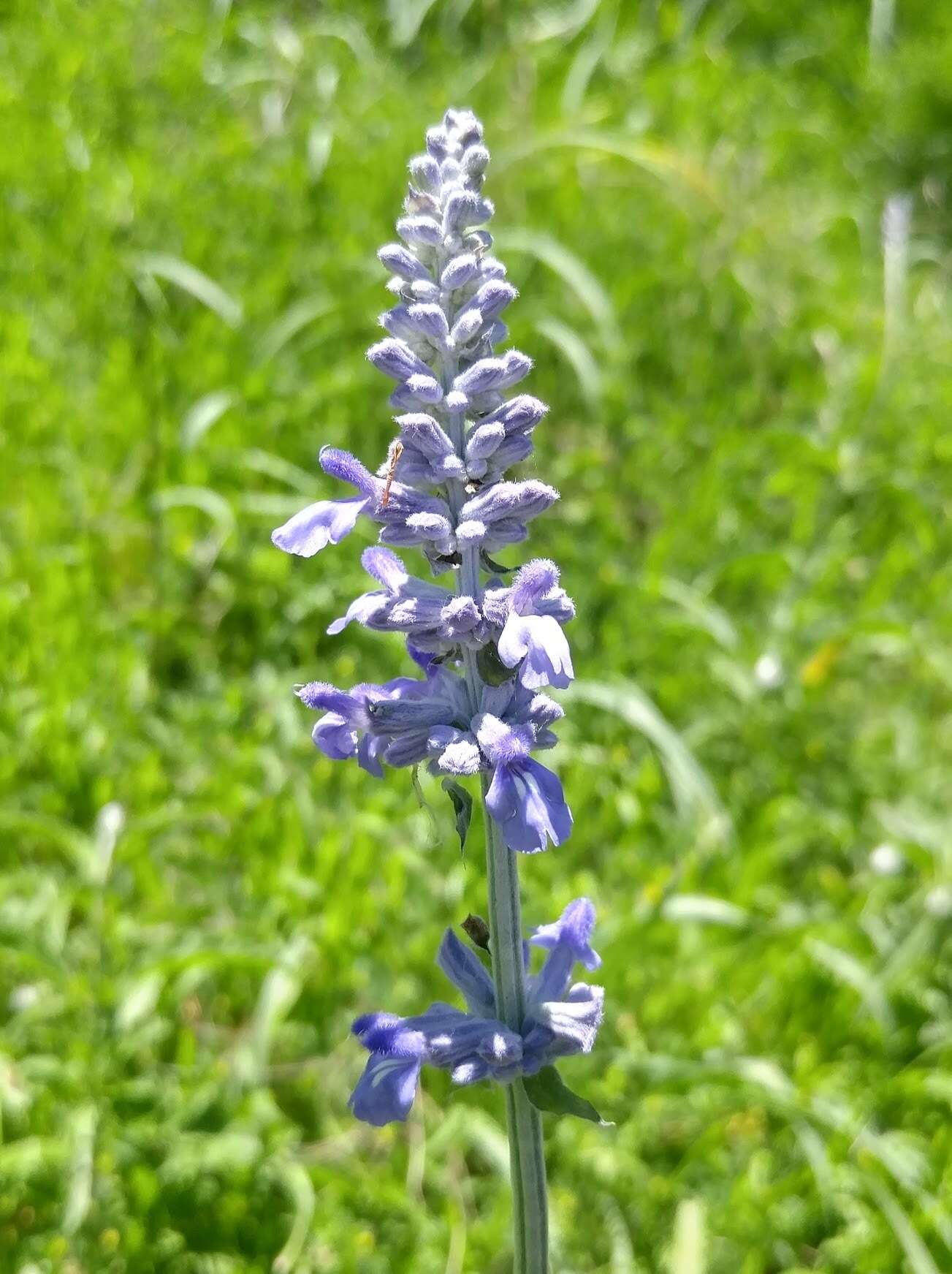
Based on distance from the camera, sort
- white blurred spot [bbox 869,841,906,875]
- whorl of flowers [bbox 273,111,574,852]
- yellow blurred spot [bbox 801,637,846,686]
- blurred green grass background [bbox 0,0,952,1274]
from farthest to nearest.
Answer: yellow blurred spot [bbox 801,637,846,686] → white blurred spot [bbox 869,841,906,875] → blurred green grass background [bbox 0,0,952,1274] → whorl of flowers [bbox 273,111,574,852]

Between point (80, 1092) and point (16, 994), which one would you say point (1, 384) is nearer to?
point (16, 994)

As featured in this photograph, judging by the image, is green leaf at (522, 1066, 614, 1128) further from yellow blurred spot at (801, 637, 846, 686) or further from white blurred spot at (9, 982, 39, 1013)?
yellow blurred spot at (801, 637, 846, 686)

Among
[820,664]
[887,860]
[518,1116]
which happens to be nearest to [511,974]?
[518,1116]

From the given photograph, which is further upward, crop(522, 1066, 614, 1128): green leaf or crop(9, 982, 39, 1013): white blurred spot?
crop(9, 982, 39, 1013): white blurred spot

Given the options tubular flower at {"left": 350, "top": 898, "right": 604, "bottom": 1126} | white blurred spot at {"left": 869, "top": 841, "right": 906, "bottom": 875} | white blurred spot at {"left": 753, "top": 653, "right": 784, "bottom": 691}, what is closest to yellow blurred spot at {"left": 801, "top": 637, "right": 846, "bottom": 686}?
white blurred spot at {"left": 753, "top": 653, "right": 784, "bottom": 691}

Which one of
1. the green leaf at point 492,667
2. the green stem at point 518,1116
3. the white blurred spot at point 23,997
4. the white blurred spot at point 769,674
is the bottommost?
the green stem at point 518,1116

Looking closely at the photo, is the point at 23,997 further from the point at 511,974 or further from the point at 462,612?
the point at 462,612

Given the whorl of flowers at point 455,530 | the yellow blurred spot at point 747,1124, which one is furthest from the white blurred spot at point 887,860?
the whorl of flowers at point 455,530

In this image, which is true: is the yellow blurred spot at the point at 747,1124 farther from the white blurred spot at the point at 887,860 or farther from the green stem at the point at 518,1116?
the green stem at the point at 518,1116
